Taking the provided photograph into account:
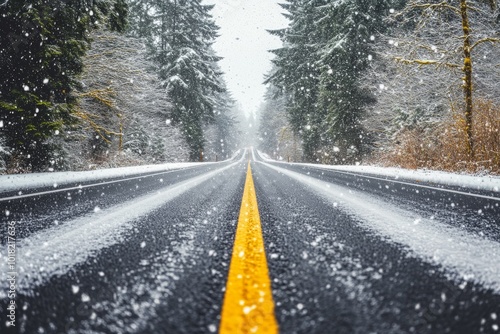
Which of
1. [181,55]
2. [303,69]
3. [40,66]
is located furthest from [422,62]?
[181,55]

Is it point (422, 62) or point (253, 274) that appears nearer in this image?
point (253, 274)

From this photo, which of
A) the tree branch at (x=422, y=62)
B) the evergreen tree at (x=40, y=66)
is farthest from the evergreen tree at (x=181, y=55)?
the tree branch at (x=422, y=62)

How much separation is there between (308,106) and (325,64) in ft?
25.2

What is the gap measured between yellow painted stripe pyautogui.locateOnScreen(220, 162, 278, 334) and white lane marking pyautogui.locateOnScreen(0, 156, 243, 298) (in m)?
0.95

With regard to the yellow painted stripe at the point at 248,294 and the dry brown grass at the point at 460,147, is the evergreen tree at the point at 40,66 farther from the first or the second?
the dry brown grass at the point at 460,147

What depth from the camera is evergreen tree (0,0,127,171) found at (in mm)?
6938

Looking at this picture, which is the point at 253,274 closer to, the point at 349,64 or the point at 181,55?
the point at 349,64

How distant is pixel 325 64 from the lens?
1930cm

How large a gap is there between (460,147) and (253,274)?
11.6 metres

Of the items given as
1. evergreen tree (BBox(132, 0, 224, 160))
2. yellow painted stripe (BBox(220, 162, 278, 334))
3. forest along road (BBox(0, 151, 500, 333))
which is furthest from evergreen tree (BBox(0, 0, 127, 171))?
evergreen tree (BBox(132, 0, 224, 160))

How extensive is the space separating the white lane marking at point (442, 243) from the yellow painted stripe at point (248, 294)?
1012 mm

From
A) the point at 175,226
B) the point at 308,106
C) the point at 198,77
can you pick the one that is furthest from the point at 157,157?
the point at 175,226

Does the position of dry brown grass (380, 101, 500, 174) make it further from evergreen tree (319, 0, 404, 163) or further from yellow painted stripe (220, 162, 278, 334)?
yellow painted stripe (220, 162, 278, 334)

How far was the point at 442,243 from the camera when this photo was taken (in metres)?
2.01
